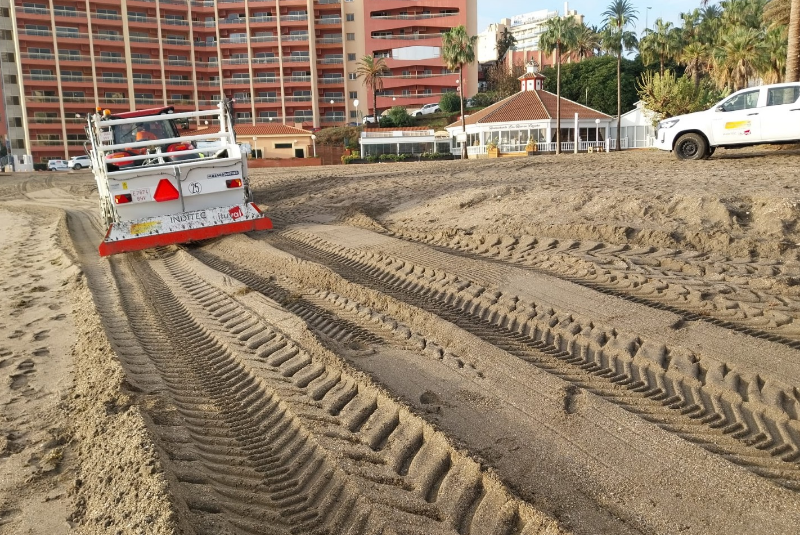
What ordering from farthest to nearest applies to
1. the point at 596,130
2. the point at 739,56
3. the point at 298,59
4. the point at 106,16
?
the point at 298,59 < the point at 106,16 < the point at 596,130 < the point at 739,56

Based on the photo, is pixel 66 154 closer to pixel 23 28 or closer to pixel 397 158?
pixel 23 28

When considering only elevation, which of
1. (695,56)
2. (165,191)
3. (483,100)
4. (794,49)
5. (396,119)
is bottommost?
(165,191)

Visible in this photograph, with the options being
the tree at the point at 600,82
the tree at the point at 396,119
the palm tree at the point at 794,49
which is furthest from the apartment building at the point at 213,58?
the palm tree at the point at 794,49

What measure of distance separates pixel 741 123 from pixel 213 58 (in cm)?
6852

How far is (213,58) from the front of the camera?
73.4m

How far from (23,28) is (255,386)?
7742cm

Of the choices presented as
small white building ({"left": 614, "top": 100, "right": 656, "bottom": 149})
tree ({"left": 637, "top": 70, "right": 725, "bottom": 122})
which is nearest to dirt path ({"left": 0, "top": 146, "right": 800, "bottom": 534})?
tree ({"left": 637, "top": 70, "right": 725, "bottom": 122})

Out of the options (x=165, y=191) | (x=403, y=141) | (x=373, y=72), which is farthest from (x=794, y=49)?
(x=373, y=72)

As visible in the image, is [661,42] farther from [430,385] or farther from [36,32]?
[36,32]

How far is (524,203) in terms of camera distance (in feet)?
34.6

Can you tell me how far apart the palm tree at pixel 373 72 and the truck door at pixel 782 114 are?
53.2 metres

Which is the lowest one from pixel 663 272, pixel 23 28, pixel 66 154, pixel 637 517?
pixel 637 517

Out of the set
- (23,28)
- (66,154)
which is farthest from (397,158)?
(23,28)

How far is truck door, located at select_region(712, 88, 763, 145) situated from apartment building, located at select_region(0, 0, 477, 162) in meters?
59.7
